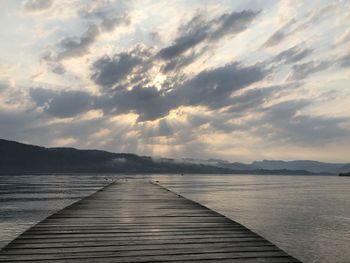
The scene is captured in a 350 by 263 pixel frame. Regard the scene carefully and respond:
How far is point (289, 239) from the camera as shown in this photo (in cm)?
2758

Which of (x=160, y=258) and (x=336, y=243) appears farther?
(x=336, y=243)

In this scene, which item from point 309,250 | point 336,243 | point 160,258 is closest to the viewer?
point 160,258

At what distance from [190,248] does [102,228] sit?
485 cm

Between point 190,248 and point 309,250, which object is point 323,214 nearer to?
point 309,250

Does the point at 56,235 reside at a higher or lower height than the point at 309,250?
higher

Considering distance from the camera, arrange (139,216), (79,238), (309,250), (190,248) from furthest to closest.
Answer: (309,250) → (139,216) → (79,238) → (190,248)

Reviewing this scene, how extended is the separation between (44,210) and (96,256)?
33137mm

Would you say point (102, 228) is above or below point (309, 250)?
above

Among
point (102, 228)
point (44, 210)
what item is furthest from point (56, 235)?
point (44, 210)

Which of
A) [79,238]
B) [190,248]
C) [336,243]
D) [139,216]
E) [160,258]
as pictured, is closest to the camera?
[160,258]

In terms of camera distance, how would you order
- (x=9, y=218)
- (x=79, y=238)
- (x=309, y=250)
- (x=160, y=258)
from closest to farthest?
(x=160, y=258)
(x=79, y=238)
(x=309, y=250)
(x=9, y=218)

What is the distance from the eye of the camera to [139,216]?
62.8 feet

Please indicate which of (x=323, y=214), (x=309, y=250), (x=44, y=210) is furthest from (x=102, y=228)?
(x=323, y=214)

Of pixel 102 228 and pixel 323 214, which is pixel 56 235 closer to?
pixel 102 228
